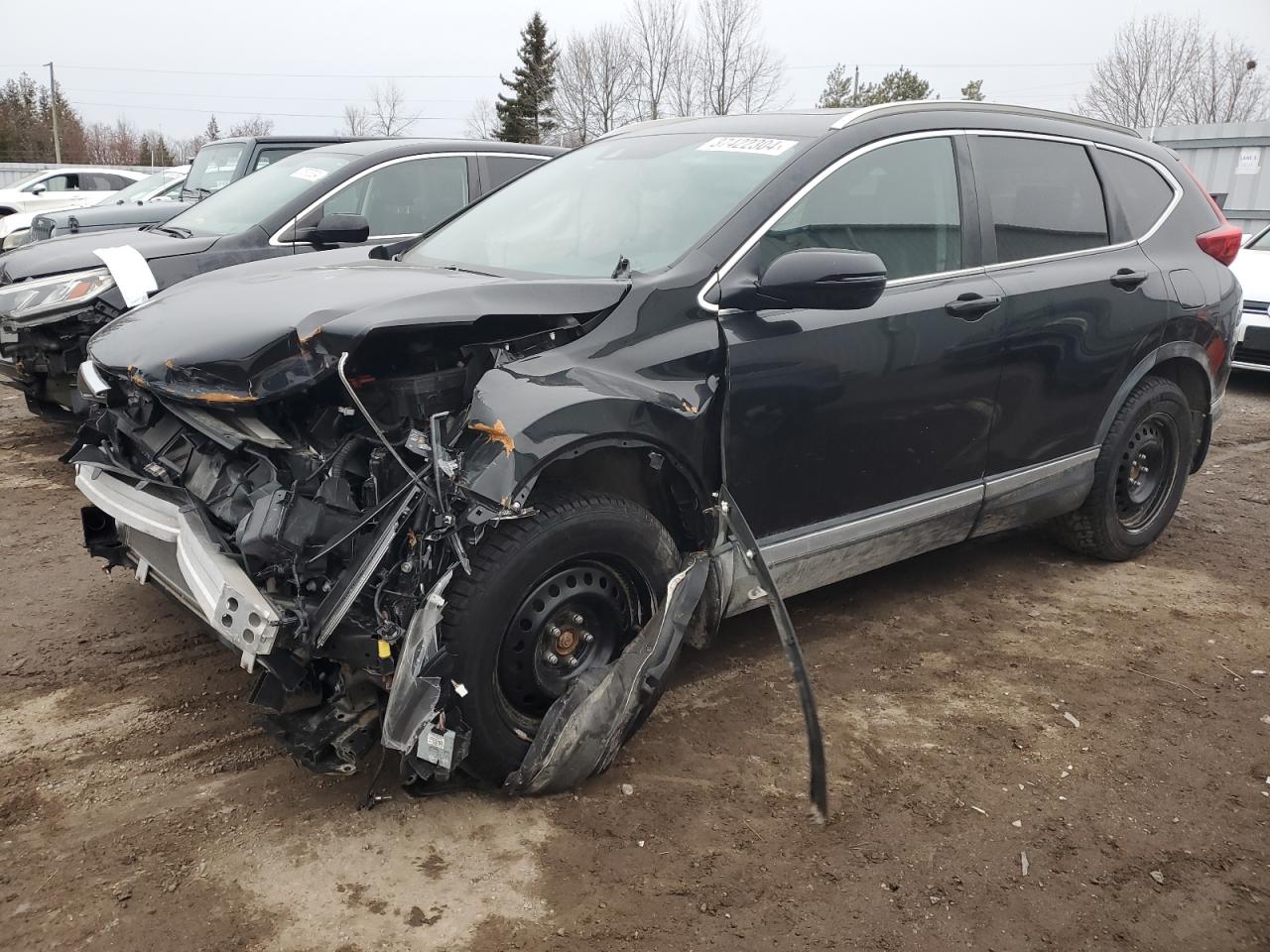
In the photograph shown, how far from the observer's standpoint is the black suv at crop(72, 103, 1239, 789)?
8.89 feet

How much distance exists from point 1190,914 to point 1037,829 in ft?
1.40

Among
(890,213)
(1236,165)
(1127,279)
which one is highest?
(1236,165)

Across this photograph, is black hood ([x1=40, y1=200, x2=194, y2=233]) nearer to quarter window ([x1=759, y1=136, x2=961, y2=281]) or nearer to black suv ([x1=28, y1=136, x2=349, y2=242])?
black suv ([x1=28, y1=136, x2=349, y2=242])

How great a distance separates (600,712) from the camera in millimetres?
2910

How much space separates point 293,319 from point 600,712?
1.40m

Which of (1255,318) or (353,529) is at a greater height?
(353,529)

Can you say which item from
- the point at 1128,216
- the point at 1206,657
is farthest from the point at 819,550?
the point at 1128,216

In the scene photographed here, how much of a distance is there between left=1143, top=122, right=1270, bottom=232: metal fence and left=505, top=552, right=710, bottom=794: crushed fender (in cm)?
1620

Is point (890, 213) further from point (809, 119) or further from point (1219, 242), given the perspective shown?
point (1219, 242)

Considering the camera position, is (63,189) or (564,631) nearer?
(564,631)

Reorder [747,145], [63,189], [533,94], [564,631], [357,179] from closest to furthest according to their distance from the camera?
[564,631]
[747,145]
[357,179]
[63,189]
[533,94]

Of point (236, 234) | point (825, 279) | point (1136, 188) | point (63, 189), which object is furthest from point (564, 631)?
point (63, 189)

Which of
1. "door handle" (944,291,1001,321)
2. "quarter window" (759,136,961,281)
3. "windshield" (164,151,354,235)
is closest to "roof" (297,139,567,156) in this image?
"windshield" (164,151,354,235)

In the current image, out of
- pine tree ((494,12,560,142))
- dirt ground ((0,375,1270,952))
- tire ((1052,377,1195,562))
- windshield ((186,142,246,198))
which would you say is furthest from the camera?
pine tree ((494,12,560,142))
